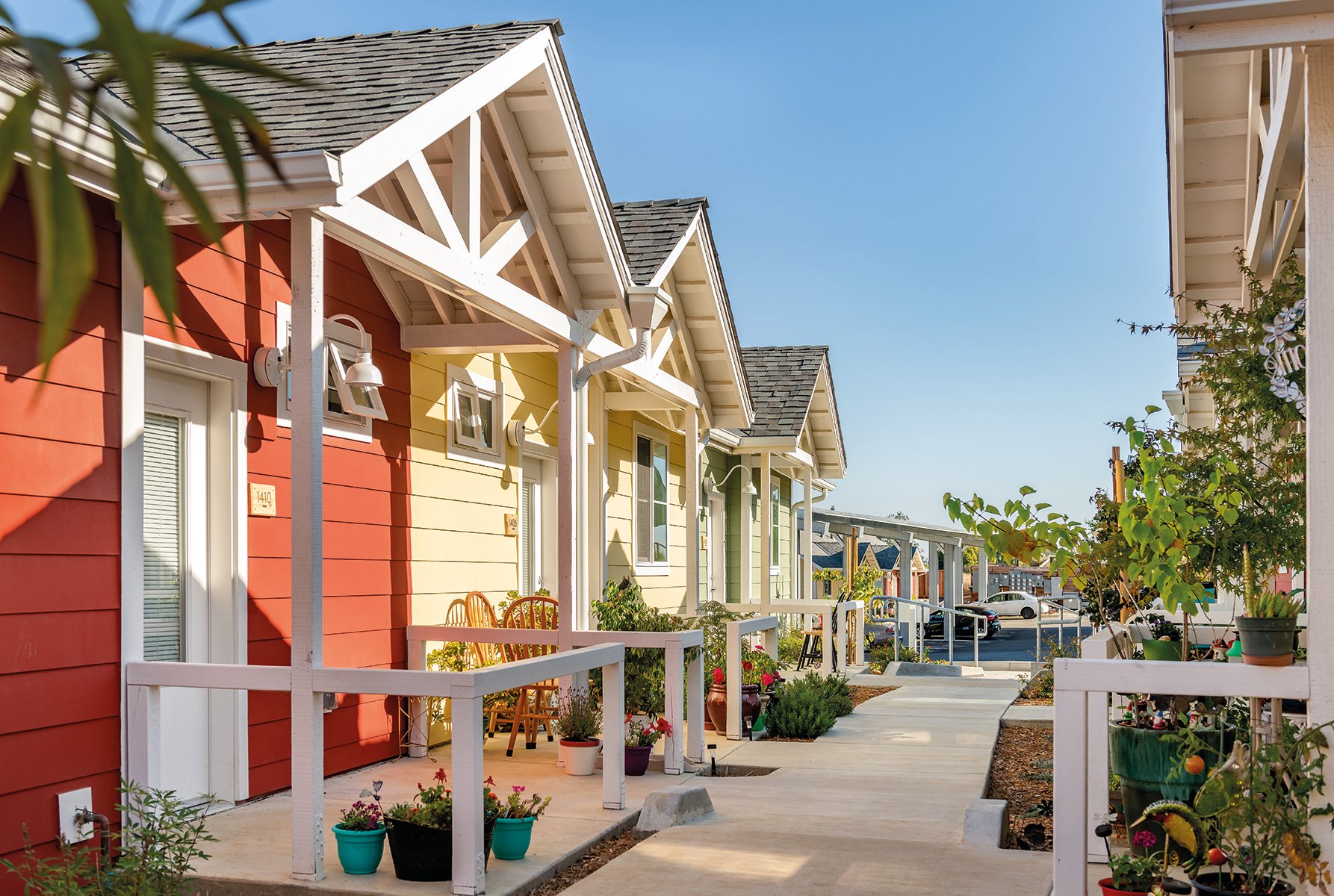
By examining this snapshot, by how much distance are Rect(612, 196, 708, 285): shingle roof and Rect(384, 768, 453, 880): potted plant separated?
4.30 metres

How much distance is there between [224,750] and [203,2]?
5524 millimetres

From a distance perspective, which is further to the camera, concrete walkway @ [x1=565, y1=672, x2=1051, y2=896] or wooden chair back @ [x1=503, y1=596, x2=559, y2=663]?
wooden chair back @ [x1=503, y1=596, x2=559, y2=663]

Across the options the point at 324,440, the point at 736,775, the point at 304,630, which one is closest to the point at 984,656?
the point at 736,775

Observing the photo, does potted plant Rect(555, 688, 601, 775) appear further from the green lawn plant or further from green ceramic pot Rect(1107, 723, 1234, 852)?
green ceramic pot Rect(1107, 723, 1234, 852)

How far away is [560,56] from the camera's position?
22.4 feet

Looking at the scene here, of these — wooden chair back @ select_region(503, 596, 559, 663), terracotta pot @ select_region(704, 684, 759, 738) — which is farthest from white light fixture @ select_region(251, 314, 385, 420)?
terracotta pot @ select_region(704, 684, 759, 738)

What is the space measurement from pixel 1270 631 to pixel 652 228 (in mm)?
6530

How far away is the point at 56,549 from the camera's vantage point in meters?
4.77

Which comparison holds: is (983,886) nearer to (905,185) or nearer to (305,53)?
(305,53)

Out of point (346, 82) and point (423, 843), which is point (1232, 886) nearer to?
point (423, 843)

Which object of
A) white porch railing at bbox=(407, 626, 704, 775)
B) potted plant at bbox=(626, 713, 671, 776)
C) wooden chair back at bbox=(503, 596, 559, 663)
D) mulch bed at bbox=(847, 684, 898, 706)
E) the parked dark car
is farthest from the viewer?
the parked dark car

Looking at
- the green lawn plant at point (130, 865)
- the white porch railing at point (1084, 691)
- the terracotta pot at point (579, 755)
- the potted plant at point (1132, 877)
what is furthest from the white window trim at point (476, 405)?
the potted plant at point (1132, 877)

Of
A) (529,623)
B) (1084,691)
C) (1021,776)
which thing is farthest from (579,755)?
(1084,691)

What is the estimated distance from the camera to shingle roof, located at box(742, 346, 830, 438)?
14414 mm
